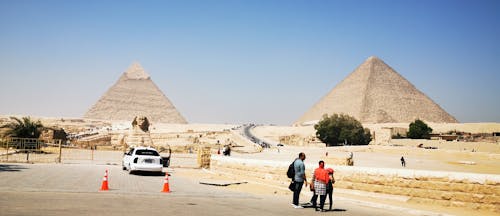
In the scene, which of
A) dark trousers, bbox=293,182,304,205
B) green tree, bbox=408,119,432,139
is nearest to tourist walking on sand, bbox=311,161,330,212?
dark trousers, bbox=293,182,304,205

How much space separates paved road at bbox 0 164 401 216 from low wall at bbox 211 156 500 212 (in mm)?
1139

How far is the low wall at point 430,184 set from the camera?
10.2 meters

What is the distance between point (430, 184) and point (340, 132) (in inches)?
2433

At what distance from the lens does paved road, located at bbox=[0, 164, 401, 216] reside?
27.7 ft

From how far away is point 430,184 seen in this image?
11.3m

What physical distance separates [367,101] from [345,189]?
184 m

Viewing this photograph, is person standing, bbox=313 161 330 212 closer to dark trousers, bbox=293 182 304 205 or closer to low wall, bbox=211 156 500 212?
dark trousers, bbox=293 182 304 205

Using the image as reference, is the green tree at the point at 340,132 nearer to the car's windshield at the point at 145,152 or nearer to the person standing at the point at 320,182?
the car's windshield at the point at 145,152

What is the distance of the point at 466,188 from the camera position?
10555 mm

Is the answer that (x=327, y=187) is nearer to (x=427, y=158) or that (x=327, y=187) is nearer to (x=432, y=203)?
(x=432, y=203)

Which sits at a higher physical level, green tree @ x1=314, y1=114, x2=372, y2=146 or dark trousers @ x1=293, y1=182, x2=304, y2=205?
green tree @ x1=314, y1=114, x2=372, y2=146

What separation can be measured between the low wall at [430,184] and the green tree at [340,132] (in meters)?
58.1

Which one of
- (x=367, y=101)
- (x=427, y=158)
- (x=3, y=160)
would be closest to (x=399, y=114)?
(x=367, y=101)

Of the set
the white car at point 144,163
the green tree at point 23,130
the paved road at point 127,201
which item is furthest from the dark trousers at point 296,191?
the green tree at point 23,130
